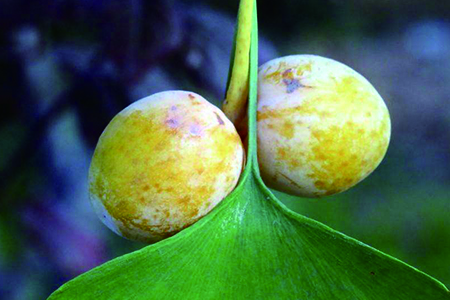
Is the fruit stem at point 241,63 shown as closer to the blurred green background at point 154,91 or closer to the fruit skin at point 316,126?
the fruit skin at point 316,126

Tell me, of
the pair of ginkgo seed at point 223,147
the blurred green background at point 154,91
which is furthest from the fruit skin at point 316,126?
the blurred green background at point 154,91

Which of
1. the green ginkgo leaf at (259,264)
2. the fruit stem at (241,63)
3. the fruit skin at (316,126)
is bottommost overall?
the green ginkgo leaf at (259,264)

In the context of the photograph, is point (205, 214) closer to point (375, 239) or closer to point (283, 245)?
point (283, 245)

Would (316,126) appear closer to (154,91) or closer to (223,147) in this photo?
(223,147)

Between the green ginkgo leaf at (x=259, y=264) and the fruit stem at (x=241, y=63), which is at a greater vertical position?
the fruit stem at (x=241, y=63)

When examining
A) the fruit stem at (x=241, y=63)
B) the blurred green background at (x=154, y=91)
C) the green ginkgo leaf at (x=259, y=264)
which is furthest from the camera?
the blurred green background at (x=154, y=91)

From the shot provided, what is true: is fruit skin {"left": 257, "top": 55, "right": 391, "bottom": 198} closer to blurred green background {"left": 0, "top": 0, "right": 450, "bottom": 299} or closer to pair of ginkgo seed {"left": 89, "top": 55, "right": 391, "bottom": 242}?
pair of ginkgo seed {"left": 89, "top": 55, "right": 391, "bottom": 242}

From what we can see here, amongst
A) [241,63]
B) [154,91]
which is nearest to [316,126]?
[241,63]
